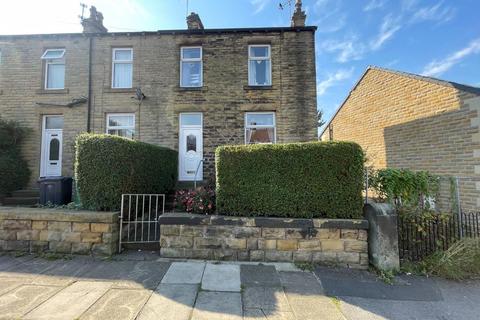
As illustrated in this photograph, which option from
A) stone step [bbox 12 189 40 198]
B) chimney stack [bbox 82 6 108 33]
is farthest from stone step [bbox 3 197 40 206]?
chimney stack [bbox 82 6 108 33]

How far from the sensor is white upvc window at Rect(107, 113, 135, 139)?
9492 millimetres

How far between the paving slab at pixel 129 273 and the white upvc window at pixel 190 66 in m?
7.24

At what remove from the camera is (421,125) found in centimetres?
745

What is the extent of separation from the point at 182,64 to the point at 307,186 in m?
7.64

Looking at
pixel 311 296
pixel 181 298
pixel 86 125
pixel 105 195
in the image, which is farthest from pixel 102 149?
pixel 86 125

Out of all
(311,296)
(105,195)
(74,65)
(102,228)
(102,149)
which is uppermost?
(74,65)

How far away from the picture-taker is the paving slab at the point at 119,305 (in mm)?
2855

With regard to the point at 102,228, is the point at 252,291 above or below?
below

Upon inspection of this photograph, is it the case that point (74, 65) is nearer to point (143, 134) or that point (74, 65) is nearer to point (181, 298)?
point (143, 134)

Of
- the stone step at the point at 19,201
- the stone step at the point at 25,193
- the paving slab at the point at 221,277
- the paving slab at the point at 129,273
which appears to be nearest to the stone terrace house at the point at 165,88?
the stone step at the point at 25,193

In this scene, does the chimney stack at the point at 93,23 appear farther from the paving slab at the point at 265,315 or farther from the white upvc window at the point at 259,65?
the paving slab at the point at 265,315

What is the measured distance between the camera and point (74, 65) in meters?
9.59

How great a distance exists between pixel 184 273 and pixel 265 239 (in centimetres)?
151

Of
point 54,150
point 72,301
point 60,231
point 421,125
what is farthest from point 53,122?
point 421,125
